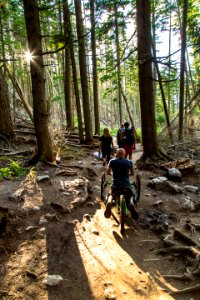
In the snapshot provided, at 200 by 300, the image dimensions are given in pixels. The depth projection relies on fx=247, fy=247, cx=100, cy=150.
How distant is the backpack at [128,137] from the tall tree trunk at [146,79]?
0.82 meters

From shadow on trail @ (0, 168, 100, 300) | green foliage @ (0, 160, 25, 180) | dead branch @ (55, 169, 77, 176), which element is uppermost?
A: green foliage @ (0, 160, 25, 180)

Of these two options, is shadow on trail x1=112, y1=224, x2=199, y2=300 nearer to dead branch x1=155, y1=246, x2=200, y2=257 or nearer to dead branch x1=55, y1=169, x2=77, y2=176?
dead branch x1=155, y1=246, x2=200, y2=257

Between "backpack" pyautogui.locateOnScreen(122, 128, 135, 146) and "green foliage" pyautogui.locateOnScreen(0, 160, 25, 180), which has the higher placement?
"backpack" pyautogui.locateOnScreen(122, 128, 135, 146)

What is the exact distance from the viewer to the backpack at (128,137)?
989 centimetres

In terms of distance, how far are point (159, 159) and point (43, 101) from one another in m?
5.21

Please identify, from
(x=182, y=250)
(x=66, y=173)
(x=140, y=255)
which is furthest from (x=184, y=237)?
(x=66, y=173)

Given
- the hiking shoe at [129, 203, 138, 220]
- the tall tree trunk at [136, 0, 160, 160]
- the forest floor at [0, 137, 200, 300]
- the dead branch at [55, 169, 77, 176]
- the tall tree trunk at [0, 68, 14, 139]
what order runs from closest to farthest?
the forest floor at [0, 137, 200, 300] < the hiking shoe at [129, 203, 138, 220] < the dead branch at [55, 169, 77, 176] < the tall tree trunk at [136, 0, 160, 160] < the tall tree trunk at [0, 68, 14, 139]

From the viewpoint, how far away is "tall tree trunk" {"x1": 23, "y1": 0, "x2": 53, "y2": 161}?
8344 mm

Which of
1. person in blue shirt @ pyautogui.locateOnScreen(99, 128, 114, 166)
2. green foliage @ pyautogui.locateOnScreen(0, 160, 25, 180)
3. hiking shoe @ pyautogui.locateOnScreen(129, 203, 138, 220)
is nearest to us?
hiking shoe @ pyautogui.locateOnScreen(129, 203, 138, 220)

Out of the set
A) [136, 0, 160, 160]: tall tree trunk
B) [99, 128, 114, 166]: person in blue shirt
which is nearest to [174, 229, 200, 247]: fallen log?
[99, 128, 114, 166]: person in blue shirt

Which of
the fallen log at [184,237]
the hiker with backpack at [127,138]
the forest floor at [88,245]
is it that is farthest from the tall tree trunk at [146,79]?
the fallen log at [184,237]

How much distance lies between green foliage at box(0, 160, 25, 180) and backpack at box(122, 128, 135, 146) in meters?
4.09

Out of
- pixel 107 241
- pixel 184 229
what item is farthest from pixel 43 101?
pixel 184 229

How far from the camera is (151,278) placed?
400 cm
